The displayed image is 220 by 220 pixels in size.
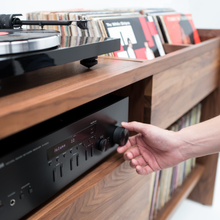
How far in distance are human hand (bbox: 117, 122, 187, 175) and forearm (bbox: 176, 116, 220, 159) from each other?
0.02 meters

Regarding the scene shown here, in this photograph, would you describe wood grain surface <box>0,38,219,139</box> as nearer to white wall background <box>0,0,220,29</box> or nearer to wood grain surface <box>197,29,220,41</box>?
white wall background <box>0,0,220,29</box>

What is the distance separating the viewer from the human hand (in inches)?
27.5

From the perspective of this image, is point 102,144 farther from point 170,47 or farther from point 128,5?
point 128,5

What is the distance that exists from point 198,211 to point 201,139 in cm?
116

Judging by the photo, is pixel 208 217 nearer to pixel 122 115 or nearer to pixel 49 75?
pixel 122 115

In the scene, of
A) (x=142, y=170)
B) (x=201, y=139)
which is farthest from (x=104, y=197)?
(x=201, y=139)

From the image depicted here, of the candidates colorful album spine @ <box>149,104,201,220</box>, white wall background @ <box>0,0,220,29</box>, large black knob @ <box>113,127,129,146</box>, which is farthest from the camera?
colorful album spine @ <box>149,104,201,220</box>

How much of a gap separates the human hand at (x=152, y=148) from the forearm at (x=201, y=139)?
0.05ft

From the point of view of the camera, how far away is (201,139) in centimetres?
76

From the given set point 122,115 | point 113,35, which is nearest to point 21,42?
point 122,115

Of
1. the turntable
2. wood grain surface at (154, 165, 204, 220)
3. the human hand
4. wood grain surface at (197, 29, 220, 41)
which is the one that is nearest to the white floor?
wood grain surface at (154, 165, 204, 220)

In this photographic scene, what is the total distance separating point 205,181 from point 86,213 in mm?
1418

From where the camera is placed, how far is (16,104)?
14.8 inches

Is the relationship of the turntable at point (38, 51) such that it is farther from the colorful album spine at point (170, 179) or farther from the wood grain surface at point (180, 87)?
the colorful album spine at point (170, 179)
